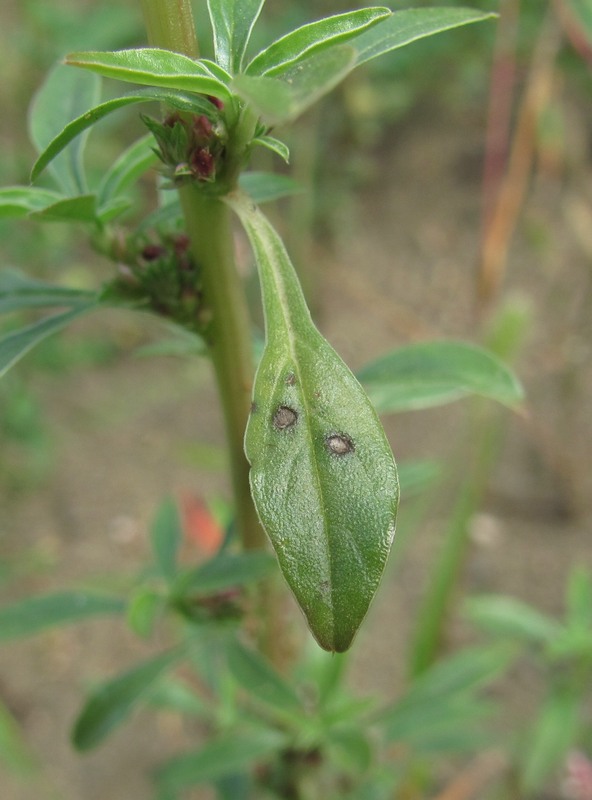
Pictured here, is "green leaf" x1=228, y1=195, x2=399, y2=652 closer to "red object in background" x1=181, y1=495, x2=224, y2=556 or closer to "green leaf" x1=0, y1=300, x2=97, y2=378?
"green leaf" x1=0, y1=300, x2=97, y2=378

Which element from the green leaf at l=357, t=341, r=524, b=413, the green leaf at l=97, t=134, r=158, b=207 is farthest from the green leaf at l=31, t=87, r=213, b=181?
the green leaf at l=357, t=341, r=524, b=413

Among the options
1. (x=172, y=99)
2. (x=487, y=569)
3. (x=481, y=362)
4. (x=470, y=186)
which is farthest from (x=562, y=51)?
(x=172, y=99)

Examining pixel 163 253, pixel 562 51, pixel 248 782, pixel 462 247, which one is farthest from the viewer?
pixel 462 247

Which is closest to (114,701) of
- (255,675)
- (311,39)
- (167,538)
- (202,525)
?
(255,675)

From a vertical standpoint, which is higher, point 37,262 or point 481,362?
point 481,362

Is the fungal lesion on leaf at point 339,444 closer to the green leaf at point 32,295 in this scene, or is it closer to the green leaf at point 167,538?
the green leaf at point 32,295

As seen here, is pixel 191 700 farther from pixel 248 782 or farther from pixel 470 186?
pixel 470 186
